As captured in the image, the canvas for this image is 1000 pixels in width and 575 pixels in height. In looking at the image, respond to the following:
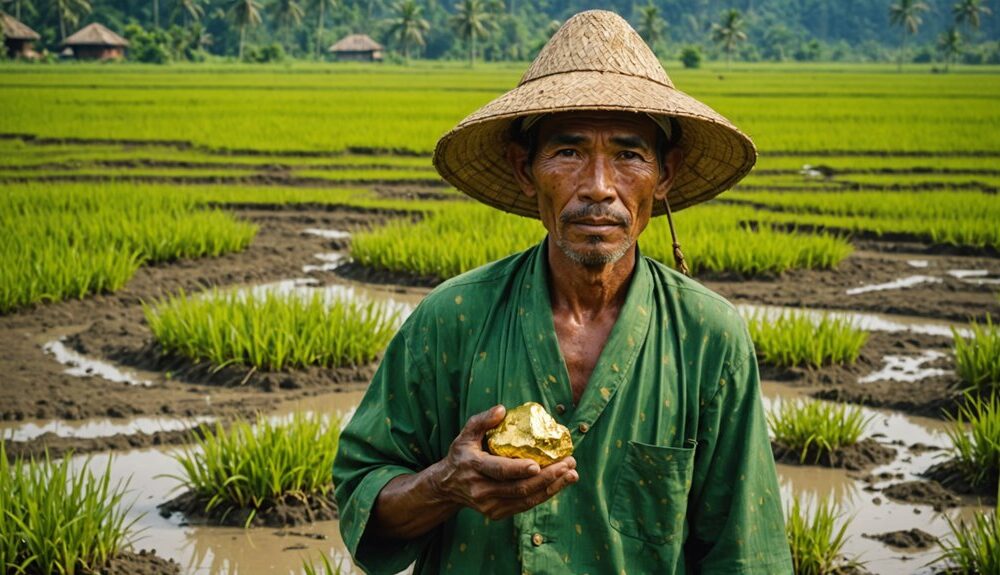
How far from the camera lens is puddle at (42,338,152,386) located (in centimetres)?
635

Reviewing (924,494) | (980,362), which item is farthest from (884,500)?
(980,362)

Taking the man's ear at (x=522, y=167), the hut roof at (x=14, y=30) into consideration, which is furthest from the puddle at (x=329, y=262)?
the hut roof at (x=14, y=30)

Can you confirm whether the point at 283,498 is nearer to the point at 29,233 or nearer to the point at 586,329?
the point at 586,329

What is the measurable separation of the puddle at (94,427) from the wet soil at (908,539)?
9.58 ft

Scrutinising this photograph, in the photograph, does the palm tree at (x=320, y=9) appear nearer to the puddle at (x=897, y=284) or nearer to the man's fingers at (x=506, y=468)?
the puddle at (x=897, y=284)

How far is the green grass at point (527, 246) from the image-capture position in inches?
351

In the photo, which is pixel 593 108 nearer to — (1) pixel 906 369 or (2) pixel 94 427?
(2) pixel 94 427

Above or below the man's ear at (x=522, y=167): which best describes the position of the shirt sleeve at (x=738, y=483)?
below

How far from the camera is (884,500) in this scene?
470 cm

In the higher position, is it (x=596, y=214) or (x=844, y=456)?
(x=596, y=214)

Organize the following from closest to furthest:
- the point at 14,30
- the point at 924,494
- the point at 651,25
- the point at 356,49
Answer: the point at 924,494
the point at 14,30
the point at 356,49
the point at 651,25

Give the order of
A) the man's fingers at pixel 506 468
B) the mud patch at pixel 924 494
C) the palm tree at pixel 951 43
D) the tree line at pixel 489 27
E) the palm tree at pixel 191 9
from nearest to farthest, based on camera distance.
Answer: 1. the man's fingers at pixel 506 468
2. the mud patch at pixel 924 494
3. the tree line at pixel 489 27
4. the palm tree at pixel 191 9
5. the palm tree at pixel 951 43

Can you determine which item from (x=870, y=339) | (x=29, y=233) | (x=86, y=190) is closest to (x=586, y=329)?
(x=870, y=339)

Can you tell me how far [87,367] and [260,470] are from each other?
2.65 metres
